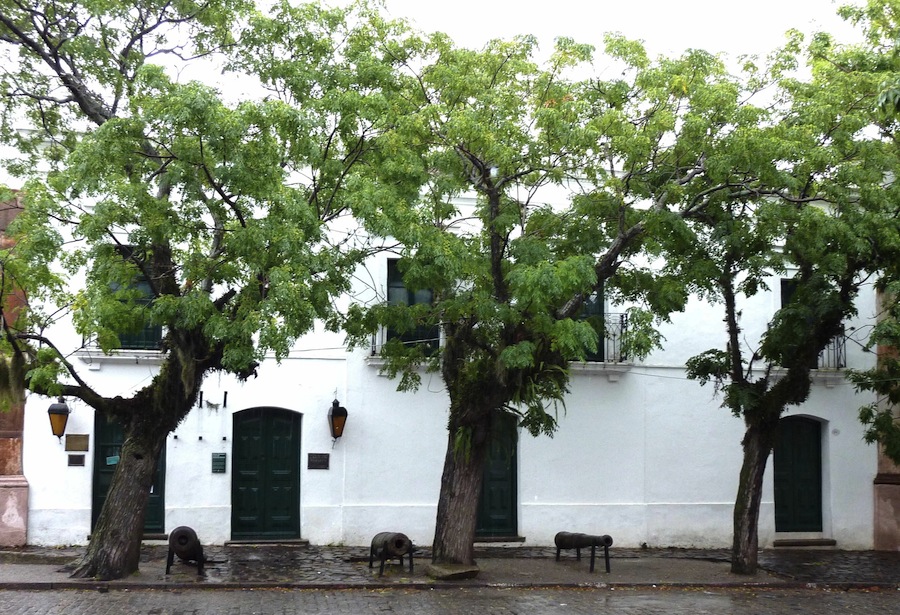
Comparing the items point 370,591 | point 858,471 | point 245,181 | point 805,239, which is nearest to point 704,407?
point 858,471

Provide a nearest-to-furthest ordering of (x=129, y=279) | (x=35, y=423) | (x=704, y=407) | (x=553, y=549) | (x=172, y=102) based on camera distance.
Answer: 1. (x=172, y=102)
2. (x=129, y=279)
3. (x=35, y=423)
4. (x=553, y=549)
5. (x=704, y=407)

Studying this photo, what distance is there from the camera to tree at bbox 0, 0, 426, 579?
11.5 meters

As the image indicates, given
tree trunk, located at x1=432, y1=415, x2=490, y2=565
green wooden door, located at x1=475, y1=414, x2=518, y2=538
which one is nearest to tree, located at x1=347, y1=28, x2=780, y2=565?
tree trunk, located at x1=432, y1=415, x2=490, y2=565

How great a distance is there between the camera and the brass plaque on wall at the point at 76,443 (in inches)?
640

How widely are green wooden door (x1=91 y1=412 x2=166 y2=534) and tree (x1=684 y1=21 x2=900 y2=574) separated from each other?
8641 millimetres

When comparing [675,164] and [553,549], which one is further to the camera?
[553,549]

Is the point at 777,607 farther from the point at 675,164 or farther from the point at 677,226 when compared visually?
the point at 675,164

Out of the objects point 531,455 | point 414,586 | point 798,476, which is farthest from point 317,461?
point 798,476

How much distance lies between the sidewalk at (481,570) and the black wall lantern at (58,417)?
1819 millimetres

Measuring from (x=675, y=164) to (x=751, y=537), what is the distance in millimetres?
5423

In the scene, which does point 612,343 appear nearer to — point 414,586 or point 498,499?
point 498,499

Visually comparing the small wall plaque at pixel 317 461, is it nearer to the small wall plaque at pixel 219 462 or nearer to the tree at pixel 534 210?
the small wall plaque at pixel 219 462

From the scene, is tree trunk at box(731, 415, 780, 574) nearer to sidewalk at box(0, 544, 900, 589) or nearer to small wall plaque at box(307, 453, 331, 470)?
sidewalk at box(0, 544, 900, 589)

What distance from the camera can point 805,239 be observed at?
13.5 meters
